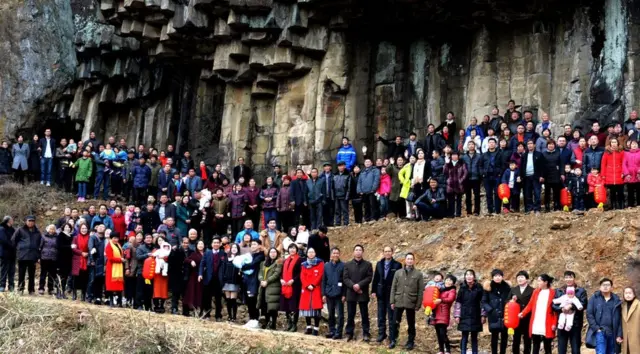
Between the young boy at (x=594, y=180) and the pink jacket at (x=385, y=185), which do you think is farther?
the pink jacket at (x=385, y=185)

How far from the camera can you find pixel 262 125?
36000 millimetres

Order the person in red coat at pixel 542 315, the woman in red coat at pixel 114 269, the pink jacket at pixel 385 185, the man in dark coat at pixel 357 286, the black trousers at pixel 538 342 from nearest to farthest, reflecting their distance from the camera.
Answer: the person in red coat at pixel 542 315, the black trousers at pixel 538 342, the man in dark coat at pixel 357 286, the woman in red coat at pixel 114 269, the pink jacket at pixel 385 185

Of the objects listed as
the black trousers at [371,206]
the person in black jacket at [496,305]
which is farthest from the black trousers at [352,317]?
the black trousers at [371,206]

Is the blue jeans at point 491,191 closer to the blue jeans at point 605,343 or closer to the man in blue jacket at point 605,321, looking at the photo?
the man in blue jacket at point 605,321

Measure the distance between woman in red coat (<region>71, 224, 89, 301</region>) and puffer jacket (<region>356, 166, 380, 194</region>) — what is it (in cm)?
682

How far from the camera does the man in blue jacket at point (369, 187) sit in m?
28.2

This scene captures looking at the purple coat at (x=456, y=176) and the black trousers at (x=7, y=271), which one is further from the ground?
the purple coat at (x=456, y=176)

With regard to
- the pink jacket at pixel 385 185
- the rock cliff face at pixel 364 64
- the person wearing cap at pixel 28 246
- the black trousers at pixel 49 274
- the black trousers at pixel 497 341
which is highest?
the rock cliff face at pixel 364 64

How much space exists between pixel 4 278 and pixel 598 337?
12.8m

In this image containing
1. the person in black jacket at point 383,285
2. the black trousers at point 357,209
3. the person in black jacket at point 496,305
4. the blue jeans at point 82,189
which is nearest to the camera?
the person in black jacket at point 496,305

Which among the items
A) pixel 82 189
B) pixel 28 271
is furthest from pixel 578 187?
pixel 82 189

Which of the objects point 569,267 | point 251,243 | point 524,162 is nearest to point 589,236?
point 569,267

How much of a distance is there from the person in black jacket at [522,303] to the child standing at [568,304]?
640 mm

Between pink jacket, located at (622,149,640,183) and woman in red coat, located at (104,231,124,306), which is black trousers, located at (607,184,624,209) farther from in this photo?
woman in red coat, located at (104,231,124,306)
